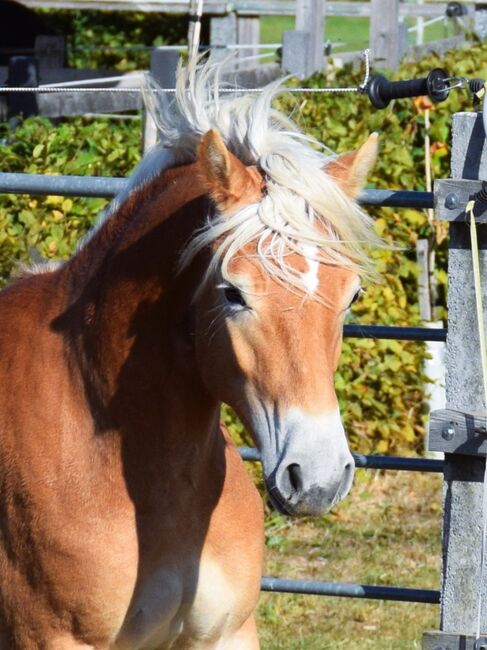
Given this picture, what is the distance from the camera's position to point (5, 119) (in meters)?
6.93

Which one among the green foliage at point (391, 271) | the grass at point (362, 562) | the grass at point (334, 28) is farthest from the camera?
the grass at point (334, 28)

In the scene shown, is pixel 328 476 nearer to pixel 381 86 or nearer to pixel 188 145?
pixel 188 145

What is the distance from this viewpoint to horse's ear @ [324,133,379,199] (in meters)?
2.71

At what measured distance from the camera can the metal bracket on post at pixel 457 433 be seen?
3029 mm

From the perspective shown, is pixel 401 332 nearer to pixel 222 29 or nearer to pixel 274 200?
pixel 274 200

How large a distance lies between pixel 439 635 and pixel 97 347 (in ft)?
3.76

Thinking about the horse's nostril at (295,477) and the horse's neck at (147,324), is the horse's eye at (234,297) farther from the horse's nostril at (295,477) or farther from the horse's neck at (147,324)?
the horse's nostril at (295,477)

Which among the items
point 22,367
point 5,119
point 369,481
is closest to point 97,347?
point 22,367

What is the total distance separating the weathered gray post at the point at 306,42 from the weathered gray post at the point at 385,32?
1.49 feet

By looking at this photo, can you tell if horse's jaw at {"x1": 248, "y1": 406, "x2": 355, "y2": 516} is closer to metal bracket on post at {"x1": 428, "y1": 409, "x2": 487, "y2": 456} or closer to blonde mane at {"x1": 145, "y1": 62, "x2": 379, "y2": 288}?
blonde mane at {"x1": 145, "y1": 62, "x2": 379, "y2": 288}

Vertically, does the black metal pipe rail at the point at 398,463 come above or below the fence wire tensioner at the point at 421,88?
below

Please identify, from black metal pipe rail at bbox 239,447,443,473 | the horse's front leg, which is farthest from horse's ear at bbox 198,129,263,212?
black metal pipe rail at bbox 239,447,443,473

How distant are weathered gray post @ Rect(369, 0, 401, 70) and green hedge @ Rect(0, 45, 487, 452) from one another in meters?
1.40

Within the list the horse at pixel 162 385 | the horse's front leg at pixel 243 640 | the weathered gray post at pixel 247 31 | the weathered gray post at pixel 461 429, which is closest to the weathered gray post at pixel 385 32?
the weathered gray post at pixel 247 31
